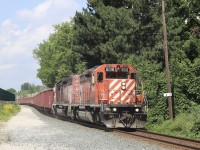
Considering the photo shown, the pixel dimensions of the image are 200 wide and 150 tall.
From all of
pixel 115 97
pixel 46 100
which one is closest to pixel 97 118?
pixel 115 97

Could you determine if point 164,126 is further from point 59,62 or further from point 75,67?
point 59,62

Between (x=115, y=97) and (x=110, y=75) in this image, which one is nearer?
(x=115, y=97)

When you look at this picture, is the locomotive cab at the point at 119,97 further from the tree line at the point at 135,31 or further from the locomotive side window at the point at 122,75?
the tree line at the point at 135,31

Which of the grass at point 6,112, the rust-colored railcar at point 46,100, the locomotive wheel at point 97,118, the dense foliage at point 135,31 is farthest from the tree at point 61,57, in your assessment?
the locomotive wheel at point 97,118

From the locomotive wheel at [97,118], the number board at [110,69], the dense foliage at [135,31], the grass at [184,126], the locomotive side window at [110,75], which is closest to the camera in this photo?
the grass at [184,126]

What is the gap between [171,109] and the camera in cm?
2253

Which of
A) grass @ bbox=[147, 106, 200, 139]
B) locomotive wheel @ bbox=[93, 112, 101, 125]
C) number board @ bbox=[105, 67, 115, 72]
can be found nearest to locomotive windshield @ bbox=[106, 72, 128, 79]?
number board @ bbox=[105, 67, 115, 72]

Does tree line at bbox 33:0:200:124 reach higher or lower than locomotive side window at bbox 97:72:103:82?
higher

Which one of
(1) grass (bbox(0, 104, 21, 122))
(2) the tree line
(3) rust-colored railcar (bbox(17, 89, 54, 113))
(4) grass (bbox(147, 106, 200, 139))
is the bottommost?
(4) grass (bbox(147, 106, 200, 139))

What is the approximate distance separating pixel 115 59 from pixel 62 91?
272 inches

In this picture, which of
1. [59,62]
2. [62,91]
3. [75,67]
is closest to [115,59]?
[62,91]

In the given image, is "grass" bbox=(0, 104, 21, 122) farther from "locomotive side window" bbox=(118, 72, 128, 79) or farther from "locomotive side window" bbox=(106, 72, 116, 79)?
"locomotive side window" bbox=(118, 72, 128, 79)

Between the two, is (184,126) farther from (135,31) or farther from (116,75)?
(135,31)

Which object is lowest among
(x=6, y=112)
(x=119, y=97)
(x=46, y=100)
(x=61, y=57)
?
(x=6, y=112)
